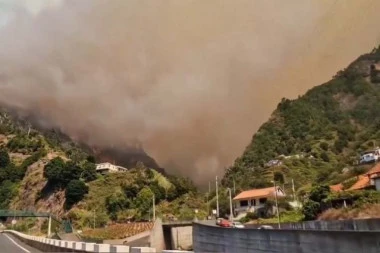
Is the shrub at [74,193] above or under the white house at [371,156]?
under

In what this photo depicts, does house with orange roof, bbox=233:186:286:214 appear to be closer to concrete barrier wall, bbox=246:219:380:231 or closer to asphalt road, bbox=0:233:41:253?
concrete barrier wall, bbox=246:219:380:231

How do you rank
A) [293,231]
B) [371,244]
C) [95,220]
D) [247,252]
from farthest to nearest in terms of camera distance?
[95,220] → [247,252] → [293,231] → [371,244]

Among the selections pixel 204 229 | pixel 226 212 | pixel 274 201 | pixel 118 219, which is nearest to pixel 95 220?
pixel 118 219

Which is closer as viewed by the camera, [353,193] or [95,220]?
[353,193]

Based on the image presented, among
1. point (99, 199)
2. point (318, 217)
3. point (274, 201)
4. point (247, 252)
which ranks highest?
point (99, 199)

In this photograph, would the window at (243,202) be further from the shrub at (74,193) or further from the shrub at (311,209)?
the shrub at (74,193)

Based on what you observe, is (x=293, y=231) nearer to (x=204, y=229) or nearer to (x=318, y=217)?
(x=204, y=229)

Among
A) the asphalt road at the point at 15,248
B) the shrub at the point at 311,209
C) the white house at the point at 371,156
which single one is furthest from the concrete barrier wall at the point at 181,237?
the white house at the point at 371,156

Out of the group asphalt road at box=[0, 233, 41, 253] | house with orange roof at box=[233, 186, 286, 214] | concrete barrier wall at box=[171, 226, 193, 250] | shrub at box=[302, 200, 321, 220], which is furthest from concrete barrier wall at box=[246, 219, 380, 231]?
house with orange roof at box=[233, 186, 286, 214]
